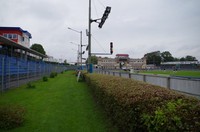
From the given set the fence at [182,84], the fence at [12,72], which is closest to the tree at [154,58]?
the fence at [12,72]

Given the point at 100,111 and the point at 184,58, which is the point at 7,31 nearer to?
the point at 100,111

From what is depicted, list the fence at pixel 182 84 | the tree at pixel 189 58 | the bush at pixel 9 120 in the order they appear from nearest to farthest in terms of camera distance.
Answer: the bush at pixel 9 120 < the fence at pixel 182 84 < the tree at pixel 189 58

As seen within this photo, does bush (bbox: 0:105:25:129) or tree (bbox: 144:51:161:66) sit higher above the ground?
tree (bbox: 144:51:161:66)

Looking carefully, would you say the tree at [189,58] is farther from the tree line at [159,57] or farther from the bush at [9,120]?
the bush at [9,120]

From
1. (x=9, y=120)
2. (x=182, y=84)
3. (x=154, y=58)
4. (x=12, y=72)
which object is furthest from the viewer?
(x=154, y=58)

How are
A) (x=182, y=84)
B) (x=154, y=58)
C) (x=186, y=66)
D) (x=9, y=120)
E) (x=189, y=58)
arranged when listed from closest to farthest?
1. (x=9, y=120)
2. (x=182, y=84)
3. (x=186, y=66)
4. (x=154, y=58)
5. (x=189, y=58)

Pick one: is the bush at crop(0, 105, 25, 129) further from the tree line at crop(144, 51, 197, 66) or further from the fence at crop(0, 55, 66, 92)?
the tree line at crop(144, 51, 197, 66)

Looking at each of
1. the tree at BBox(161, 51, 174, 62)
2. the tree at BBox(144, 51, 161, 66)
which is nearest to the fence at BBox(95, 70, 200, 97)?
the tree at BBox(144, 51, 161, 66)

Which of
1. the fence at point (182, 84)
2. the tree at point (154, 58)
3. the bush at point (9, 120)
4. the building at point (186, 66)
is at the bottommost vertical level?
the bush at point (9, 120)

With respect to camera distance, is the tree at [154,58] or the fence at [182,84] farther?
the tree at [154,58]

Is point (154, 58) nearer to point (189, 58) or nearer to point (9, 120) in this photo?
point (189, 58)

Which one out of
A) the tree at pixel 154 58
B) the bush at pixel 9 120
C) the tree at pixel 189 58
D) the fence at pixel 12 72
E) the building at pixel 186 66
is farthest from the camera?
the tree at pixel 189 58

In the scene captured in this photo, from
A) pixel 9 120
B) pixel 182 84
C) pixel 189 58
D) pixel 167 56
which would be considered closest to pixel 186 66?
pixel 167 56

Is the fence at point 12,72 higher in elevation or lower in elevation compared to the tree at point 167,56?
lower
